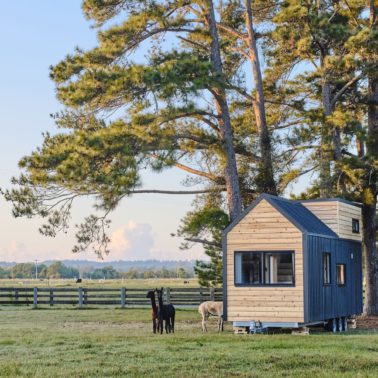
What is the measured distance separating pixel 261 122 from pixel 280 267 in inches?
302

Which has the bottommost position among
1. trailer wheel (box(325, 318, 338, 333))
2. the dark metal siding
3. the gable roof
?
trailer wheel (box(325, 318, 338, 333))

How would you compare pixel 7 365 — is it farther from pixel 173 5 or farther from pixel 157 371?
pixel 173 5

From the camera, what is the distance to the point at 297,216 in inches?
932

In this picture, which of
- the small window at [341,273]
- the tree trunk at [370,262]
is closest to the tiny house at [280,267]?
the small window at [341,273]

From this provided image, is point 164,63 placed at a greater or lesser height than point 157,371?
greater

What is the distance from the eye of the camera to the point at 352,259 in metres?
27.8

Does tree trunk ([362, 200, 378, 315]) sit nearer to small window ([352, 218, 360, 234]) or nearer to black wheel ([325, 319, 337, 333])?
small window ([352, 218, 360, 234])

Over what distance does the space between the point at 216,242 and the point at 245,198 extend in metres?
2.81

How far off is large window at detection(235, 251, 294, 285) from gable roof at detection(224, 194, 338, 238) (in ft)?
2.81

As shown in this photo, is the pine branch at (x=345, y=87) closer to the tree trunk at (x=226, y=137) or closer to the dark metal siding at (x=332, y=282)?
the tree trunk at (x=226, y=137)

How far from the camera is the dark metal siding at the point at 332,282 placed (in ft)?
75.4

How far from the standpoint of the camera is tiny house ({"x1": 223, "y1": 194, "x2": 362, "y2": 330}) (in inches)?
898

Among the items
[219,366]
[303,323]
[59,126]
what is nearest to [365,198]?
[303,323]

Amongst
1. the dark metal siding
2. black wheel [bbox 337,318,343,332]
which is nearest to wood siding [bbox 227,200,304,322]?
the dark metal siding
